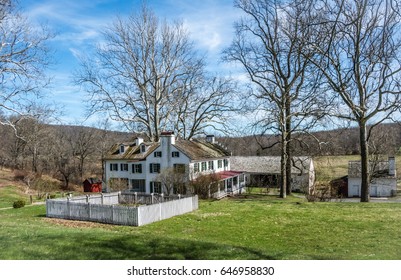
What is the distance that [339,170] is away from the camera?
65562 mm

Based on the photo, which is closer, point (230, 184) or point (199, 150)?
point (199, 150)

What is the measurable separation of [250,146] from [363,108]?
62.3 m

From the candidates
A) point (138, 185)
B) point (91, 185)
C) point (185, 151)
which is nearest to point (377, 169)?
point (185, 151)

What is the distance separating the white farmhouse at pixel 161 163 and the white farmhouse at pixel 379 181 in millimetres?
14975

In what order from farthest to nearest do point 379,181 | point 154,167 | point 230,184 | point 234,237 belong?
point 379,181, point 230,184, point 154,167, point 234,237

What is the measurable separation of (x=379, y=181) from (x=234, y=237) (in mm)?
39125

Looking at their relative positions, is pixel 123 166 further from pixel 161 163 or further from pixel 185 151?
pixel 185 151

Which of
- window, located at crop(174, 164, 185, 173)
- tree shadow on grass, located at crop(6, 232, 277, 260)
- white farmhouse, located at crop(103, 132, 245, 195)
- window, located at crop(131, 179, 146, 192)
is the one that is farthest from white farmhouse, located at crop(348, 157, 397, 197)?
tree shadow on grass, located at crop(6, 232, 277, 260)

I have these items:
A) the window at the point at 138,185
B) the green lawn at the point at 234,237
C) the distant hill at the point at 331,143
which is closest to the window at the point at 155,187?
the window at the point at 138,185

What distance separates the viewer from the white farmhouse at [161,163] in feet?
119

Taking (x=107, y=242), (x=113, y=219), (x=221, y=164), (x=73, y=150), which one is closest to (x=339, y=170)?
(x=221, y=164)

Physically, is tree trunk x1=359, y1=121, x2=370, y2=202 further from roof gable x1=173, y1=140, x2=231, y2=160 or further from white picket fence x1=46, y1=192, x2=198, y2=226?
roof gable x1=173, y1=140, x2=231, y2=160

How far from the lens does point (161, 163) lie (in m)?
38.0

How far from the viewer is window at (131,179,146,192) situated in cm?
4078
